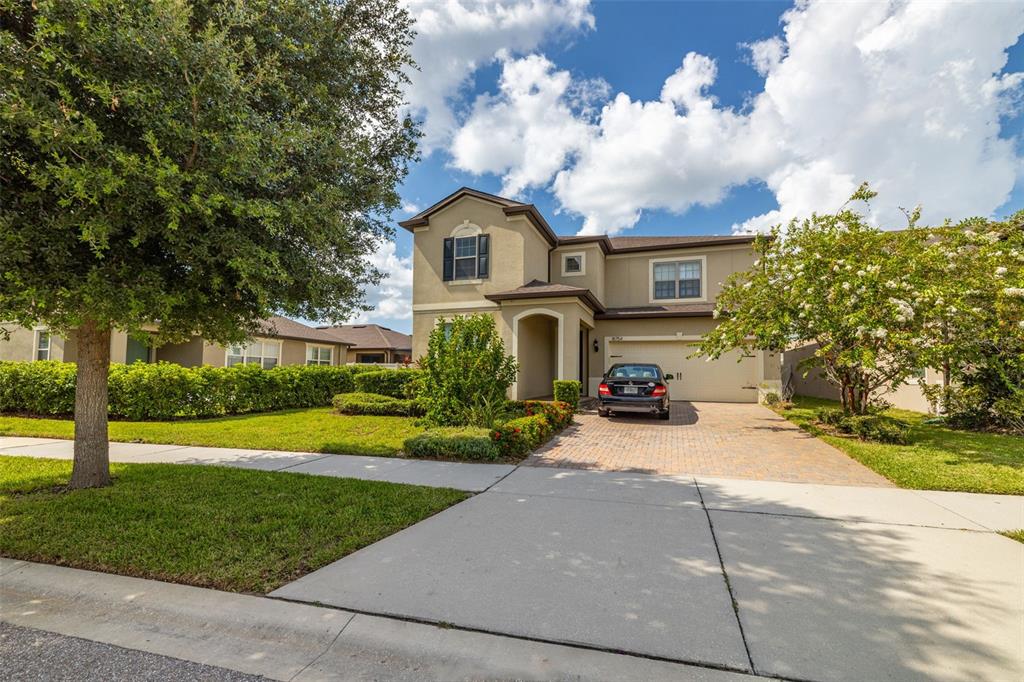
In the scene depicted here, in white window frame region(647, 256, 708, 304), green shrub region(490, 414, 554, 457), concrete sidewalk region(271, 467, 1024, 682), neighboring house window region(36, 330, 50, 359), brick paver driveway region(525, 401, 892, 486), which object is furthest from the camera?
white window frame region(647, 256, 708, 304)

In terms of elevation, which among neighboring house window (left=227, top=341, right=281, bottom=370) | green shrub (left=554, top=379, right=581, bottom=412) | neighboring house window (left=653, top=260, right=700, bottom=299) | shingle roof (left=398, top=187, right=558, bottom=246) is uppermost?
shingle roof (left=398, top=187, right=558, bottom=246)

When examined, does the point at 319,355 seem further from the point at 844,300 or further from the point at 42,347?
the point at 844,300

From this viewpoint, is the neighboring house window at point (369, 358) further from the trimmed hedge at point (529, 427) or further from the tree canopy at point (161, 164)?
the tree canopy at point (161, 164)

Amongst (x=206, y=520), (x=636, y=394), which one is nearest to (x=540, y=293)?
(x=636, y=394)

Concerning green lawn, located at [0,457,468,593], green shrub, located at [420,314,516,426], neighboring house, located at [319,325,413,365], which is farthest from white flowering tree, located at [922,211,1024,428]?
neighboring house, located at [319,325,413,365]

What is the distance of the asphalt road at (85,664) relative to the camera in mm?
2441

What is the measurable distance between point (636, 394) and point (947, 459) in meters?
6.12

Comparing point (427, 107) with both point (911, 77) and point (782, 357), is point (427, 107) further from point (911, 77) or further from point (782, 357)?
point (782, 357)

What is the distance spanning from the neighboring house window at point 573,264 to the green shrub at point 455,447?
1161 centimetres

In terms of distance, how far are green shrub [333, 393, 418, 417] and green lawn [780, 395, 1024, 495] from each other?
405 inches

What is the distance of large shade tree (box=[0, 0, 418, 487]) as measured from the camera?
3.95 metres

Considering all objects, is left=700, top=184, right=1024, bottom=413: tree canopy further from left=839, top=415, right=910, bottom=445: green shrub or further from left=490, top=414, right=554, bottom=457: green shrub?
left=490, top=414, right=554, bottom=457: green shrub

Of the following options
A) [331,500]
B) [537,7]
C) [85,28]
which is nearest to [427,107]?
[537,7]

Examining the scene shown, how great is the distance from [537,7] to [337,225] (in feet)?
22.5
